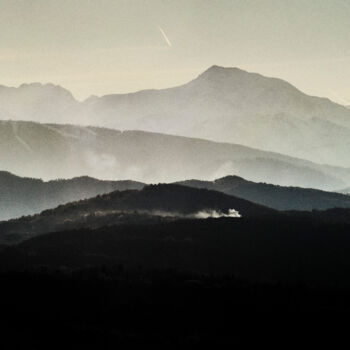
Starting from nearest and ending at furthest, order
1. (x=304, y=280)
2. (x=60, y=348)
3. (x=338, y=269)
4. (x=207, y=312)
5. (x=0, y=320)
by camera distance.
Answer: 1. (x=60, y=348)
2. (x=0, y=320)
3. (x=207, y=312)
4. (x=304, y=280)
5. (x=338, y=269)

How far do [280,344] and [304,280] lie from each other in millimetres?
45392

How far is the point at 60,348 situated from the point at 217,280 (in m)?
41.2

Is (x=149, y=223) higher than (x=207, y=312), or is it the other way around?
(x=149, y=223)

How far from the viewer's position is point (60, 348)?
85.3 m

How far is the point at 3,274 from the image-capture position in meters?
120

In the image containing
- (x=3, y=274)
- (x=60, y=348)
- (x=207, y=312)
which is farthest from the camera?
(x=3, y=274)

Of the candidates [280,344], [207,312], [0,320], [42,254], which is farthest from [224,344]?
[42,254]

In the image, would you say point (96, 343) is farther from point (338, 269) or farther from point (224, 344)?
point (338, 269)

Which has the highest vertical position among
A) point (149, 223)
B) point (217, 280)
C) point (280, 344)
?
point (149, 223)

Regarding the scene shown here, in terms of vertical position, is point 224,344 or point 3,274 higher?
point 3,274

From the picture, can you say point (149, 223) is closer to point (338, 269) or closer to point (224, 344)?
point (338, 269)

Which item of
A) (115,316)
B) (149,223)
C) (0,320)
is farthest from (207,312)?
(149,223)

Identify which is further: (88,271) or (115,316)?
(88,271)

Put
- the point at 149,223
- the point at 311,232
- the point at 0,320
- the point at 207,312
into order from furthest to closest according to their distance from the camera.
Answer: the point at 149,223
the point at 311,232
the point at 207,312
the point at 0,320
